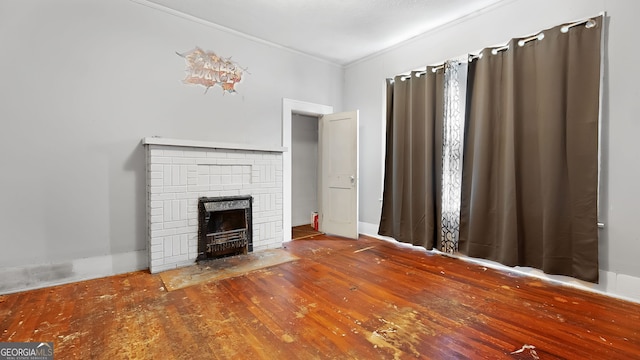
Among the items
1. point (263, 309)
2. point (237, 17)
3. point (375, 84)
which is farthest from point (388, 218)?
point (237, 17)

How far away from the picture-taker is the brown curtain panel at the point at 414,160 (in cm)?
335

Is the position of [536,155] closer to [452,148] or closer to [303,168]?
[452,148]

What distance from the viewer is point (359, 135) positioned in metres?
4.41

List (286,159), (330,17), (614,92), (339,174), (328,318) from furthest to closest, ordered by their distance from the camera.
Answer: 1. (339,174)
2. (286,159)
3. (330,17)
4. (614,92)
5. (328,318)

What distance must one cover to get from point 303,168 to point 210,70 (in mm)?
2487

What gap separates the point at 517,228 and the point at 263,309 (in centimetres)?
249

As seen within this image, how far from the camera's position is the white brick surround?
9.09 ft

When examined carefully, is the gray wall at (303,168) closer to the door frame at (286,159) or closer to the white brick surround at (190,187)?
the door frame at (286,159)

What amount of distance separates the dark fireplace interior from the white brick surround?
7cm

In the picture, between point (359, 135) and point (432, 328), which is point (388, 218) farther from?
point (432, 328)

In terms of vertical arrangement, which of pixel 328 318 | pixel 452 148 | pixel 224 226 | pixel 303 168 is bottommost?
pixel 328 318

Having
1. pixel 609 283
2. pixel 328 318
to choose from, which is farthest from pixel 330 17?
pixel 609 283

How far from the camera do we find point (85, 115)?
2592mm

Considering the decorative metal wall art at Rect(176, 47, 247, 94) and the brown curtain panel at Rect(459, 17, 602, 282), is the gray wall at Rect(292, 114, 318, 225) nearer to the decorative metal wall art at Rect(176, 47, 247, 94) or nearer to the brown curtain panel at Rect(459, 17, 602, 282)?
the decorative metal wall art at Rect(176, 47, 247, 94)
